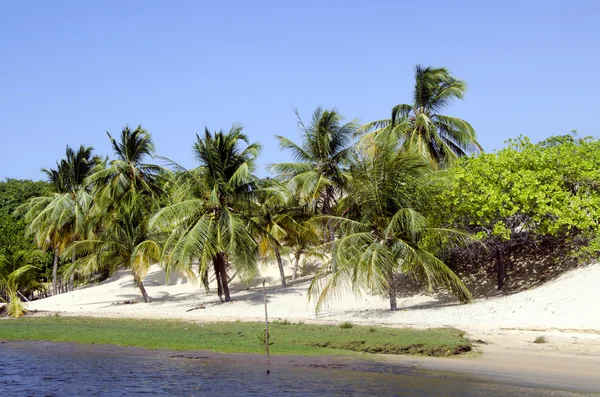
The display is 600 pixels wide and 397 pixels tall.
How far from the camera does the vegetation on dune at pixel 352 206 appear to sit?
23.0 metres

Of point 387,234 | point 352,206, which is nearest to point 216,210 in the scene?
point 352,206

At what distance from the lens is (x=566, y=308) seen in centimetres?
1911

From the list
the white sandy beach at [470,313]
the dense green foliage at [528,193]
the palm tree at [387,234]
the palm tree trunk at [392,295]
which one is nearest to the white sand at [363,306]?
the white sandy beach at [470,313]

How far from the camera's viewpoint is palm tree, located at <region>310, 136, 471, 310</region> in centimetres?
2231

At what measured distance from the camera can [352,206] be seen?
995 inches

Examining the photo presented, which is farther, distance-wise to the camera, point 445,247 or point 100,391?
point 445,247

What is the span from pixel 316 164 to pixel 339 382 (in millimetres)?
18966

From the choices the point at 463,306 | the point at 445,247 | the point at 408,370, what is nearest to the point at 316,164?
the point at 445,247

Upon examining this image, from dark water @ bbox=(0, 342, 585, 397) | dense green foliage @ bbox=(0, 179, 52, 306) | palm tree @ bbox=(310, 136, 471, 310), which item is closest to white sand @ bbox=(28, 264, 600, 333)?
palm tree @ bbox=(310, 136, 471, 310)

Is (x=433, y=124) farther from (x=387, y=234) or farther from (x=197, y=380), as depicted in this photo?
(x=197, y=380)

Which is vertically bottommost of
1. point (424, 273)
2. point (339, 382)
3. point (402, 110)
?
point (339, 382)

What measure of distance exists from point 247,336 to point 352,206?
7777 millimetres

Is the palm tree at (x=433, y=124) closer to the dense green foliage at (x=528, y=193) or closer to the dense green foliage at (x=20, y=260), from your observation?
the dense green foliage at (x=528, y=193)

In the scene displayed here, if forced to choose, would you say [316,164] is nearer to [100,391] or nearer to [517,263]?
[517,263]
